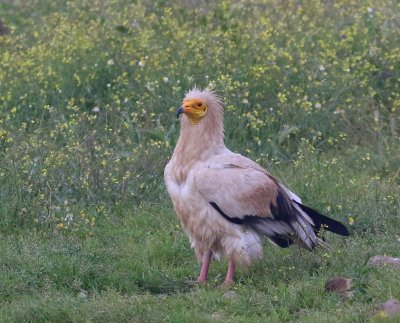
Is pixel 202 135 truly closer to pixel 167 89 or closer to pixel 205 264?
pixel 205 264

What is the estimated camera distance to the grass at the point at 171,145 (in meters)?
6.49

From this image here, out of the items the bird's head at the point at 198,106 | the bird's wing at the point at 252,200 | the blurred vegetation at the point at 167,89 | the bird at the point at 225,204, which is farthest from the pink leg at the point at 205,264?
the blurred vegetation at the point at 167,89

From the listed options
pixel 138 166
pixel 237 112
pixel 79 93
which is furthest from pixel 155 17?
pixel 138 166

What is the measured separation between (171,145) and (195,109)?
2.16m

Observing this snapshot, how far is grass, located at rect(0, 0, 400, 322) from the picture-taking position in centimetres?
649

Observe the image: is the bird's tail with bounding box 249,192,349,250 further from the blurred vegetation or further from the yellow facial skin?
the blurred vegetation

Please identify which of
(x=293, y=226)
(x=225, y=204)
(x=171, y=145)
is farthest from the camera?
(x=171, y=145)

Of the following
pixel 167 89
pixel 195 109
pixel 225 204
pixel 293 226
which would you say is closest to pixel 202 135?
pixel 195 109

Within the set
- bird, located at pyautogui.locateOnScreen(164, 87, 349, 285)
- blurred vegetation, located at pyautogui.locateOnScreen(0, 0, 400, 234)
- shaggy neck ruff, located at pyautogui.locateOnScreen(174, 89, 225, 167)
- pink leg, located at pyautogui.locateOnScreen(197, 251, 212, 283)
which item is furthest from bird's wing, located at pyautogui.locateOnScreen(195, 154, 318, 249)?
blurred vegetation, located at pyautogui.locateOnScreen(0, 0, 400, 234)

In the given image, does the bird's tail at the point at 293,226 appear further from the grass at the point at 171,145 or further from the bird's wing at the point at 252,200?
the grass at the point at 171,145

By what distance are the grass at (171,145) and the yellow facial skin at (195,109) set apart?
958mm

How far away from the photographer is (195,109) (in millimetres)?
7199

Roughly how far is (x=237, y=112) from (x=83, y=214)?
86.6 inches

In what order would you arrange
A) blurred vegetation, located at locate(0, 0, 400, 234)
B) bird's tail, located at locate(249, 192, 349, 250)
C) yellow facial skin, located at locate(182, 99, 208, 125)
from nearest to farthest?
bird's tail, located at locate(249, 192, 349, 250) < yellow facial skin, located at locate(182, 99, 208, 125) < blurred vegetation, located at locate(0, 0, 400, 234)
